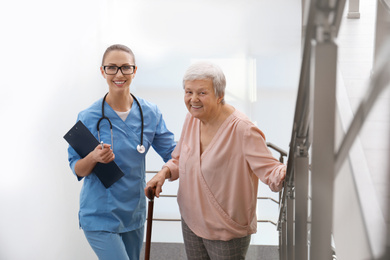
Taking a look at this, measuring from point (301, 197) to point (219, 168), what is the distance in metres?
0.60

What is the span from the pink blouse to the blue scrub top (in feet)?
1.49

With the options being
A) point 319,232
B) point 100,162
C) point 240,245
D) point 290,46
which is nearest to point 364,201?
point 319,232

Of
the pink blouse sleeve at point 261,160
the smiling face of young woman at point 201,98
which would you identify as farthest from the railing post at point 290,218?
the smiling face of young woman at point 201,98

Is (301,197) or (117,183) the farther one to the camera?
(117,183)

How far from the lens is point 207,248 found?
7.22 ft

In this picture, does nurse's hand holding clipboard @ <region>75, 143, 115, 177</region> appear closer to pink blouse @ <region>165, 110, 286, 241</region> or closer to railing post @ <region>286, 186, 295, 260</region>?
pink blouse @ <region>165, 110, 286, 241</region>

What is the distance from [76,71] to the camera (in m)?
3.96

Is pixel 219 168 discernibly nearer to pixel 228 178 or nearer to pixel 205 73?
pixel 228 178

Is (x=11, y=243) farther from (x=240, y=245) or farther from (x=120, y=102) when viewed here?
(x=240, y=245)

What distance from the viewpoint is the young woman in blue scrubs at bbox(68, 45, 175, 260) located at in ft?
8.09

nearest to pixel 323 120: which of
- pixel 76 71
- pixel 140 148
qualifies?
pixel 140 148

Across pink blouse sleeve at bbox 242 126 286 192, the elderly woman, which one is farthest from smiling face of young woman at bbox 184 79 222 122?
pink blouse sleeve at bbox 242 126 286 192

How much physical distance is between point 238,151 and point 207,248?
1.50 ft

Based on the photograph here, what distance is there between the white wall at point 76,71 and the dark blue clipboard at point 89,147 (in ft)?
1.55
